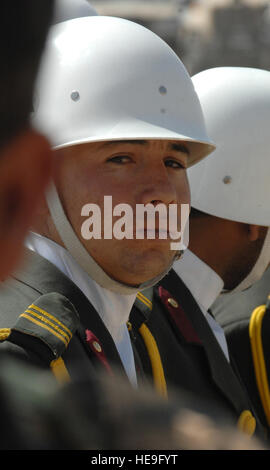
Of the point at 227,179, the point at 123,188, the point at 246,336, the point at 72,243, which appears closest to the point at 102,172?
the point at 123,188

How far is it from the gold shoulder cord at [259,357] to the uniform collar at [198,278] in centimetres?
33

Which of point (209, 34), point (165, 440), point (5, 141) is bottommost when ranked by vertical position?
point (165, 440)

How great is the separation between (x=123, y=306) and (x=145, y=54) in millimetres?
584

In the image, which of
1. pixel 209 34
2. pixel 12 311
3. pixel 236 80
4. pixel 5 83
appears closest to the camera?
pixel 5 83

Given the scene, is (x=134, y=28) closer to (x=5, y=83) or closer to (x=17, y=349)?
(x=17, y=349)

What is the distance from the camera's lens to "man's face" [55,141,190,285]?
2.06 m

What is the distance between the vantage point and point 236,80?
3014mm

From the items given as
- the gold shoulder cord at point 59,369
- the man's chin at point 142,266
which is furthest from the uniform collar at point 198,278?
the gold shoulder cord at point 59,369

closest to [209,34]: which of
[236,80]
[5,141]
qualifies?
[236,80]

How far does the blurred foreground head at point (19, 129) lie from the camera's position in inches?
27.1

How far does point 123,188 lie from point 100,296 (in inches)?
9.7

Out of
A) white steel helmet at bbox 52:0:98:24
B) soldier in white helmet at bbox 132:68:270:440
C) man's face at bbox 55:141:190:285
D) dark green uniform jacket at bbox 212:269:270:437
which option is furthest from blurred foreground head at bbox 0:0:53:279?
dark green uniform jacket at bbox 212:269:270:437

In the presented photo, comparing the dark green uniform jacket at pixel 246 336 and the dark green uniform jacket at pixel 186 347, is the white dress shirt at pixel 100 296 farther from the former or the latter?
the dark green uniform jacket at pixel 246 336

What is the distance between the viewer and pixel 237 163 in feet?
9.66
